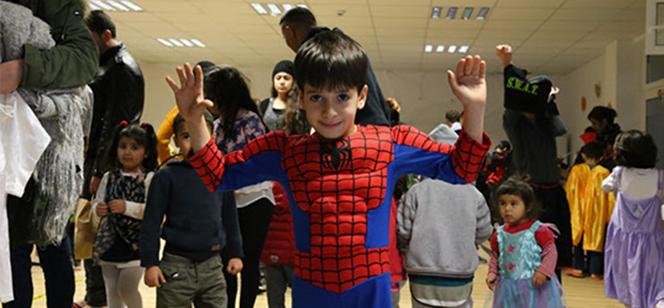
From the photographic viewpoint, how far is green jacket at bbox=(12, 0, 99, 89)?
194 centimetres

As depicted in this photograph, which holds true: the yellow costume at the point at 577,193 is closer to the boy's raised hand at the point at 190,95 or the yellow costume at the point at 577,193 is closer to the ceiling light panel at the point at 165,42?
the boy's raised hand at the point at 190,95

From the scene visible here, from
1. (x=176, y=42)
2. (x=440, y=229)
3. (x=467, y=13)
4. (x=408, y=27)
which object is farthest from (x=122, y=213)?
(x=176, y=42)

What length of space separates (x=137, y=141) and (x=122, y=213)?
0.36 metres

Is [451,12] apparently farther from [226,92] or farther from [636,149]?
[226,92]

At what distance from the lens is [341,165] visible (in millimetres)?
1579

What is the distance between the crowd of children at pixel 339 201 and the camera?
1568mm

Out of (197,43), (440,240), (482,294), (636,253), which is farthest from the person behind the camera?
(197,43)

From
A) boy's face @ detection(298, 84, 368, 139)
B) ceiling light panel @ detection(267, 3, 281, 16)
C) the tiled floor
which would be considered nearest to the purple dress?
the tiled floor

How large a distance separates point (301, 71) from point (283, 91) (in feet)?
7.90

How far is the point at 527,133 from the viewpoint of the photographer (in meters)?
3.72

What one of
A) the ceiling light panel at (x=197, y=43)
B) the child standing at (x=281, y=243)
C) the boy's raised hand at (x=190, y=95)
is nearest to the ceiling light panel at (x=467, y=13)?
the ceiling light panel at (x=197, y=43)

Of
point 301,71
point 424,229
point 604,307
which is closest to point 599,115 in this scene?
point 604,307

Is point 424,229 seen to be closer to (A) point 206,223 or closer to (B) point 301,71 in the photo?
(A) point 206,223

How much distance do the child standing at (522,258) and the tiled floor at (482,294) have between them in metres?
0.74
